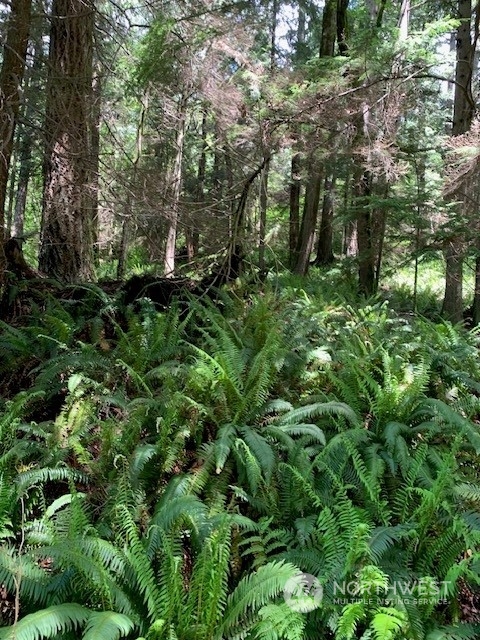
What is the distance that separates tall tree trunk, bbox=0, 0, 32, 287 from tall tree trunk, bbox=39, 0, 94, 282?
1.11 feet

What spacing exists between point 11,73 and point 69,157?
0.85 metres

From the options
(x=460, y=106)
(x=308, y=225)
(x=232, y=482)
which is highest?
(x=460, y=106)

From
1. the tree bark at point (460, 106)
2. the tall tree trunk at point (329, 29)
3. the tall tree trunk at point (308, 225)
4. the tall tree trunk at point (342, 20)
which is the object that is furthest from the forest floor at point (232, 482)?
the tall tree trunk at point (329, 29)

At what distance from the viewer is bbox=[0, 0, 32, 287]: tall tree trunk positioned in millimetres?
3863

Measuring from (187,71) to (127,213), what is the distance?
17.6ft

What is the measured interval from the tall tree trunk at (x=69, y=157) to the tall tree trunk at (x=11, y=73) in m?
0.34

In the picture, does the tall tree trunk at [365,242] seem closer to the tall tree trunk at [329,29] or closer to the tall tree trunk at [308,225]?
the tall tree trunk at [308,225]

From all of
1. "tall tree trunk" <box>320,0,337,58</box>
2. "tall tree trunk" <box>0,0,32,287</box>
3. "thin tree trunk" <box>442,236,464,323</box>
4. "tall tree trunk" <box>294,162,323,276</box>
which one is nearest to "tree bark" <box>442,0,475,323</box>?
"thin tree trunk" <box>442,236,464,323</box>

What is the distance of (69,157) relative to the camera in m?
4.56

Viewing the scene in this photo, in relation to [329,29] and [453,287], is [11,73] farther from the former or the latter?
[329,29]

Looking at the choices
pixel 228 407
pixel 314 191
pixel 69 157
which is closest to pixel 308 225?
pixel 314 191

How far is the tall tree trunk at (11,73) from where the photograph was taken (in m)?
3.86

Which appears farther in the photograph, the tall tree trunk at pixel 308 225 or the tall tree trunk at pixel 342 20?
the tall tree trunk at pixel 308 225

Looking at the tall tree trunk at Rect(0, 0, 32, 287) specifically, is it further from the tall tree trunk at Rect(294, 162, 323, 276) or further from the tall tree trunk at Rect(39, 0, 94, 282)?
the tall tree trunk at Rect(294, 162, 323, 276)
